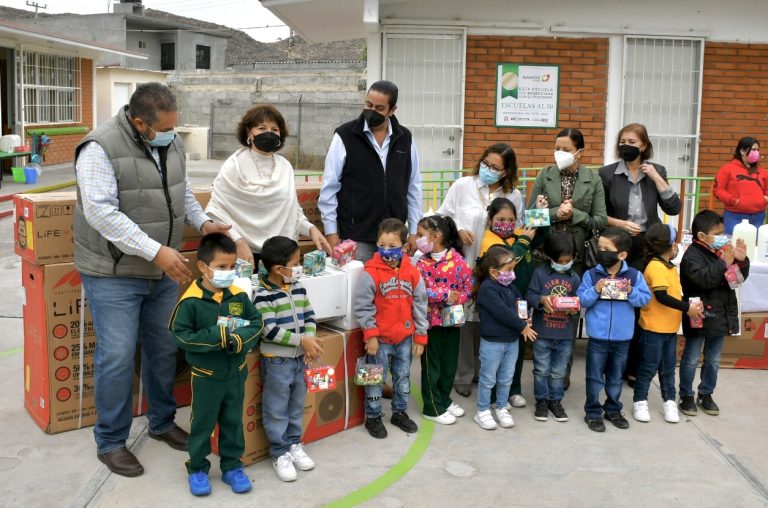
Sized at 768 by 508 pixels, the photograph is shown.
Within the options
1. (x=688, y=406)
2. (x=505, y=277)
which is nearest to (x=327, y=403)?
(x=505, y=277)

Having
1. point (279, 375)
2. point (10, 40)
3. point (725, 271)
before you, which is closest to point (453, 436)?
point (279, 375)

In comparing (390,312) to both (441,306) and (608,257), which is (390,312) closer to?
(441,306)

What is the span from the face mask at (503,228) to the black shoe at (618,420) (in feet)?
4.22

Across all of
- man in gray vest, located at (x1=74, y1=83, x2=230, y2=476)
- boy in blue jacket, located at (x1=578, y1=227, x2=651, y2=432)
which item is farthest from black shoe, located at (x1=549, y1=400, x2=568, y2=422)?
man in gray vest, located at (x1=74, y1=83, x2=230, y2=476)

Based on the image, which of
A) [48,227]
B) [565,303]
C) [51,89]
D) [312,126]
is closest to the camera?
[48,227]

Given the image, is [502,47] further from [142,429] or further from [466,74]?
[142,429]

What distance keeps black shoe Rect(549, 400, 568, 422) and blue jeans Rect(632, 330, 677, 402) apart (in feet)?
1.62

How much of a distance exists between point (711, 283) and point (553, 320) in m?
1.01

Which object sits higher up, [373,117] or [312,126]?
[312,126]

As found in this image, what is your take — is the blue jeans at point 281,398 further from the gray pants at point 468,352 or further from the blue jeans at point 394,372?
the gray pants at point 468,352

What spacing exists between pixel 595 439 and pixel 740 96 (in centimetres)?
563

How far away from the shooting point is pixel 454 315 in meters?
4.72

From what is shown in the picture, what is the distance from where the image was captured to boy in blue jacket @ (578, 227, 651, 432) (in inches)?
184

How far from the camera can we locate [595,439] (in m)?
4.63
